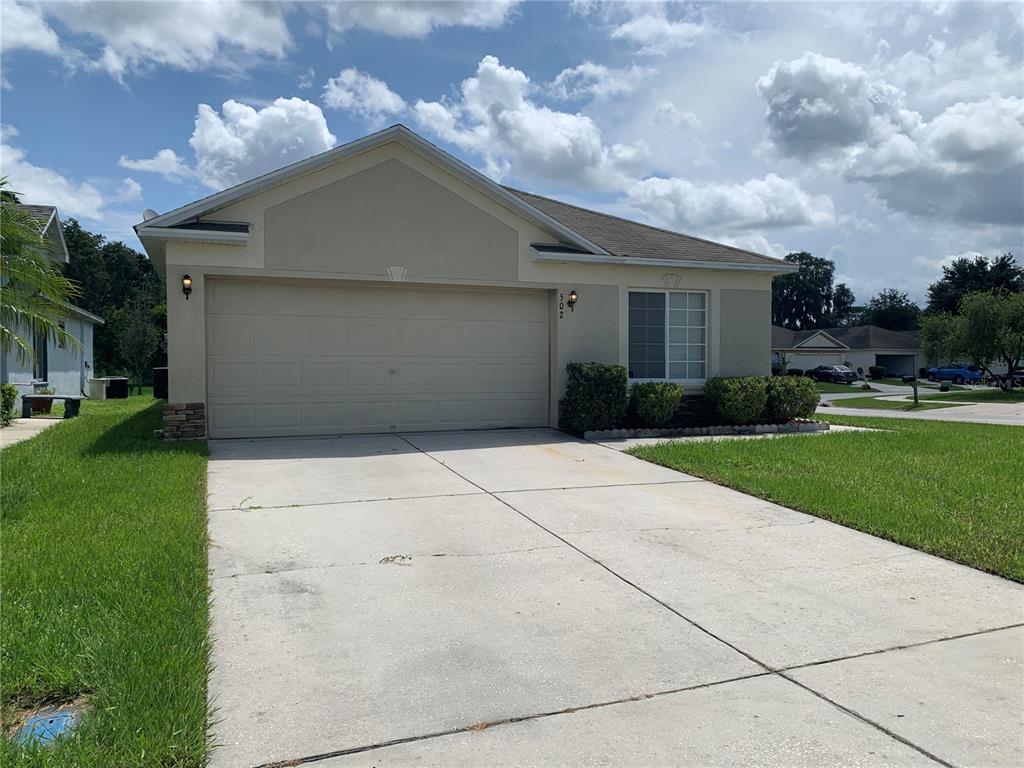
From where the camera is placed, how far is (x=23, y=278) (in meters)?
7.27

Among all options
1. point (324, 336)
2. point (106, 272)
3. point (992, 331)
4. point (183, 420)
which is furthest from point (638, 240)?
point (106, 272)

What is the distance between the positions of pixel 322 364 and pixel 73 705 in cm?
847

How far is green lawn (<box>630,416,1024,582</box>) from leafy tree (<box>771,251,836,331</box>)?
292ft

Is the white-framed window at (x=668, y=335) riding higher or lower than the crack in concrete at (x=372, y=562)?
higher

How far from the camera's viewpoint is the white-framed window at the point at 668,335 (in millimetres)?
13328

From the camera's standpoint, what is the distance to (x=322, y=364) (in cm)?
1149

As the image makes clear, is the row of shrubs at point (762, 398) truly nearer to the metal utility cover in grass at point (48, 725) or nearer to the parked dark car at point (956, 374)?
the metal utility cover in grass at point (48, 725)

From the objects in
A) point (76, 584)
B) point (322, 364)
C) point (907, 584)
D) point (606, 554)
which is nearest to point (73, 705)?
point (76, 584)

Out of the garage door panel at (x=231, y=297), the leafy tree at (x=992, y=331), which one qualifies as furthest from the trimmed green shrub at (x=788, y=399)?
the leafy tree at (x=992, y=331)

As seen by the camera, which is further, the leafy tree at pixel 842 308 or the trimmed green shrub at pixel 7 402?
the leafy tree at pixel 842 308

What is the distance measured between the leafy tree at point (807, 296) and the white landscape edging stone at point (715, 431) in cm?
8757

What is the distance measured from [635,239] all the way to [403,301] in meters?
4.82

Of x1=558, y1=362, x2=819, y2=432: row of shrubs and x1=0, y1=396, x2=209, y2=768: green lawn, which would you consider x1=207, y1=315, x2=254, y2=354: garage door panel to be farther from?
x1=558, y1=362, x2=819, y2=432: row of shrubs

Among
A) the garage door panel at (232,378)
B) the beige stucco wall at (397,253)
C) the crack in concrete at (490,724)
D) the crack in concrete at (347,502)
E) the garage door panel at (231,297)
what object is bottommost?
the crack in concrete at (490,724)
